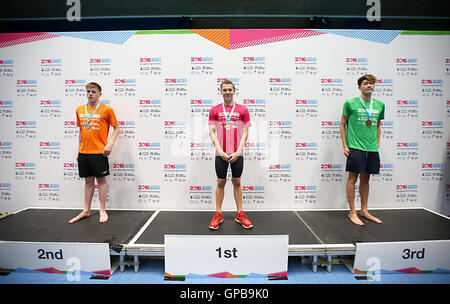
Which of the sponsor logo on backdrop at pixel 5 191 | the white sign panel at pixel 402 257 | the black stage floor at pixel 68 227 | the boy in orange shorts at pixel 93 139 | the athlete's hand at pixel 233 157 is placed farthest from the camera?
the sponsor logo on backdrop at pixel 5 191

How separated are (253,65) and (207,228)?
2.46 meters

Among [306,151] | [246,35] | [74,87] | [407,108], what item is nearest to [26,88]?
[74,87]

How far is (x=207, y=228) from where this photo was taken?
2.28m

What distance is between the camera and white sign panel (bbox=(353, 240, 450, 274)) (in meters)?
1.87

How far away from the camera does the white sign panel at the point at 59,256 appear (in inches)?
71.8

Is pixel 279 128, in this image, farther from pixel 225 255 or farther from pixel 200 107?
pixel 225 255

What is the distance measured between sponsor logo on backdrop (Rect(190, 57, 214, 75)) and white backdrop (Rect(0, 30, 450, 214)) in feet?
0.05

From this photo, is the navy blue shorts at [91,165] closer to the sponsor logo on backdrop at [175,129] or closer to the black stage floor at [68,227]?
the black stage floor at [68,227]

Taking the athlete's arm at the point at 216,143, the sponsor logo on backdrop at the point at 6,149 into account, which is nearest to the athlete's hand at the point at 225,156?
the athlete's arm at the point at 216,143

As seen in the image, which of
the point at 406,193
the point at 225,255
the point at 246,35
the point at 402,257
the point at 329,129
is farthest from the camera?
the point at 406,193

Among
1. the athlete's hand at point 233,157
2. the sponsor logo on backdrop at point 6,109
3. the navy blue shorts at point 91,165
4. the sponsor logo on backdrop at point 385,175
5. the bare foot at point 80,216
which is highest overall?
the sponsor logo on backdrop at point 6,109

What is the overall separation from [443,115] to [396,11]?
205 centimetres

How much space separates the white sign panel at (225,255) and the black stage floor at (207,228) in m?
0.28
